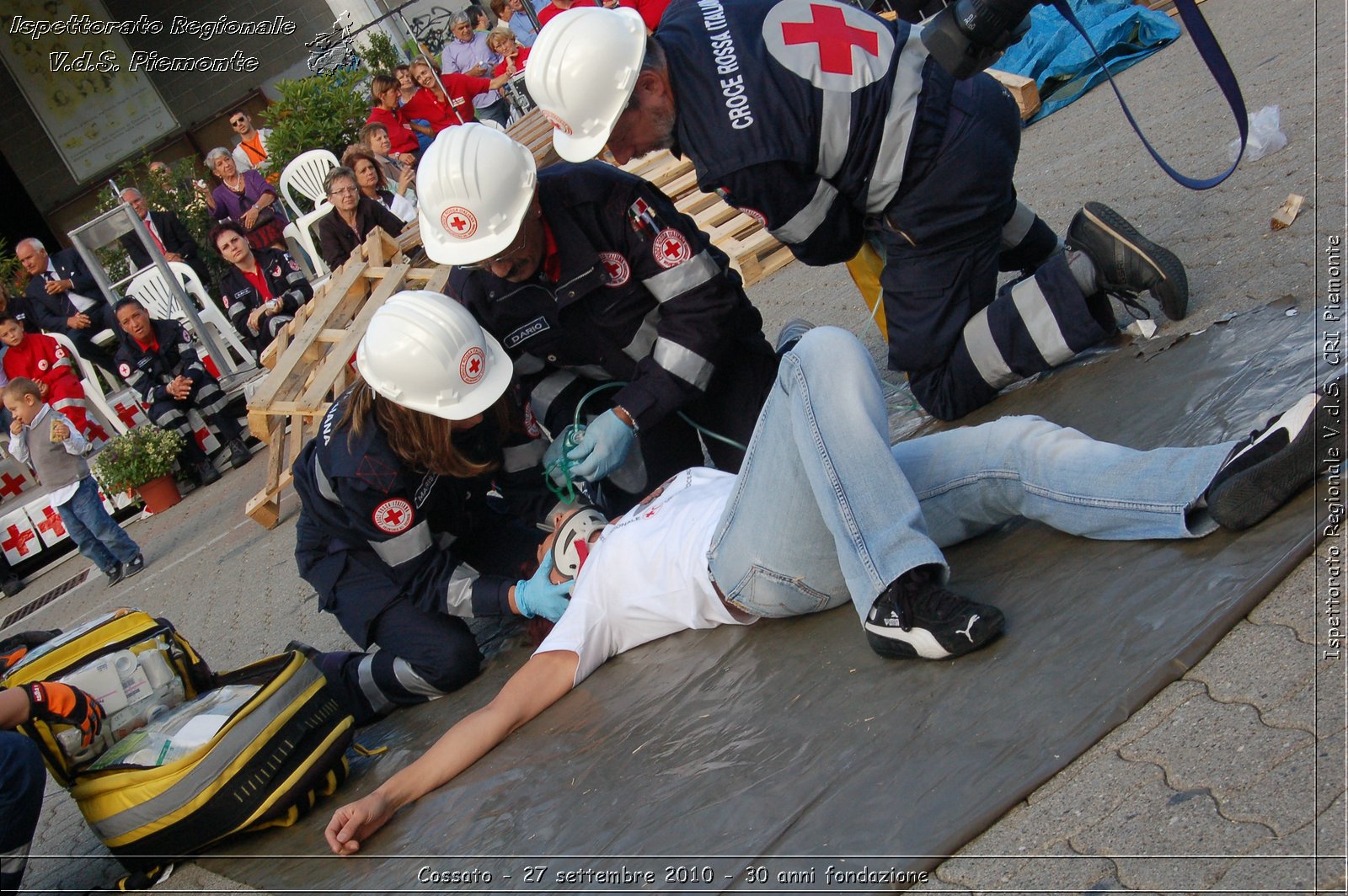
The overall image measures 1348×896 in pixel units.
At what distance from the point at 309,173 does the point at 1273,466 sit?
1026cm

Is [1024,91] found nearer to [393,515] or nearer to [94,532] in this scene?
[393,515]

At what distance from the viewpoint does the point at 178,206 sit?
12523 mm

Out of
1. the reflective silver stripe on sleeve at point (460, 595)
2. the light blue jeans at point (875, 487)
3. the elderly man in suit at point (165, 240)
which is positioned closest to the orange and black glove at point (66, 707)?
the reflective silver stripe on sleeve at point (460, 595)

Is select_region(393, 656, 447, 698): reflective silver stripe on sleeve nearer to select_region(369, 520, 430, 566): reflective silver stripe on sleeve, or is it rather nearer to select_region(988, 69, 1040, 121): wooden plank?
select_region(369, 520, 430, 566): reflective silver stripe on sleeve

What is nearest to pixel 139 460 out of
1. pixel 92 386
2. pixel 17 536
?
pixel 17 536

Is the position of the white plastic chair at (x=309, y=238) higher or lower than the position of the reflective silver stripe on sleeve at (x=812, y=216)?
higher

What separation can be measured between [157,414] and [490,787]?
706 centimetres

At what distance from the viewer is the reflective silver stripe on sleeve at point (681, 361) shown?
3617 millimetres

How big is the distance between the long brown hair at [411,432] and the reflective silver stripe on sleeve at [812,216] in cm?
118

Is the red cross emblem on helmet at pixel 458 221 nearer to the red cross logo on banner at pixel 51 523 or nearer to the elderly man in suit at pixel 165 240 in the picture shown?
the red cross logo on banner at pixel 51 523

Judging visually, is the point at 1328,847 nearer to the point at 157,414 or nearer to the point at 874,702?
the point at 874,702

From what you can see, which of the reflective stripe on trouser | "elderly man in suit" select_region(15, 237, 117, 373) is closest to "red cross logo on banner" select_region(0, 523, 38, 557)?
"elderly man in suit" select_region(15, 237, 117, 373)

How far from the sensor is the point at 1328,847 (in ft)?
5.11

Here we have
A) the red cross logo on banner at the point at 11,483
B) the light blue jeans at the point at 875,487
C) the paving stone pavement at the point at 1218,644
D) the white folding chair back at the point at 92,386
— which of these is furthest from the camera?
the red cross logo on banner at the point at 11,483
